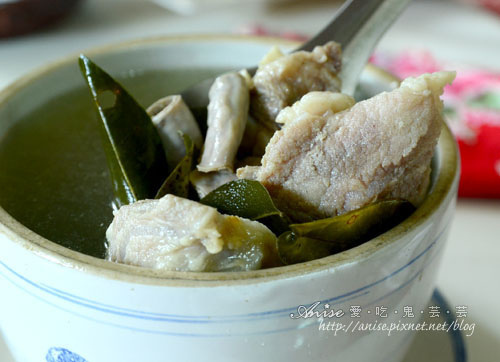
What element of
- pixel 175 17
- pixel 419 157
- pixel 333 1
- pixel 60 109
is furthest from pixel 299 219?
pixel 333 1

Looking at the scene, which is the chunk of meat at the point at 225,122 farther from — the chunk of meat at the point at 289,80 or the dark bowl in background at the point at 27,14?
the dark bowl in background at the point at 27,14

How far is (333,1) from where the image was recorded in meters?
3.09

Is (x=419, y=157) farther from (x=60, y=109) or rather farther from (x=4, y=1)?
(x=4, y=1)

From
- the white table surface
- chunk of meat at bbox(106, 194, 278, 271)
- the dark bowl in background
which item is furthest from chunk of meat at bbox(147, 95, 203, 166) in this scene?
the dark bowl in background

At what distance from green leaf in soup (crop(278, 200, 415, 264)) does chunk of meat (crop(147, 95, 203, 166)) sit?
31cm

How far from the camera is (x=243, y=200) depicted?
2.68 feet

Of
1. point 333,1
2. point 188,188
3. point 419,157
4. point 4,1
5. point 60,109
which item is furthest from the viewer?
point 333,1

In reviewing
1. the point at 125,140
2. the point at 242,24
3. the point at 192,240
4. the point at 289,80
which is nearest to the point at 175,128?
the point at 125,140

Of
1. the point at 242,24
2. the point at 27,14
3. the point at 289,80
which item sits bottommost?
the point at 242,24

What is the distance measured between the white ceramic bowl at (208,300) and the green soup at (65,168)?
134 mm

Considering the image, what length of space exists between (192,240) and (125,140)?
11.8 inches

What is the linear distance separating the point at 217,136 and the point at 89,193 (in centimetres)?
25

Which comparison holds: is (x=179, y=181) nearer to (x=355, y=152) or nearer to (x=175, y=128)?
(x=175, y=128)

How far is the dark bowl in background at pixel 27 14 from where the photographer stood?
237cm
